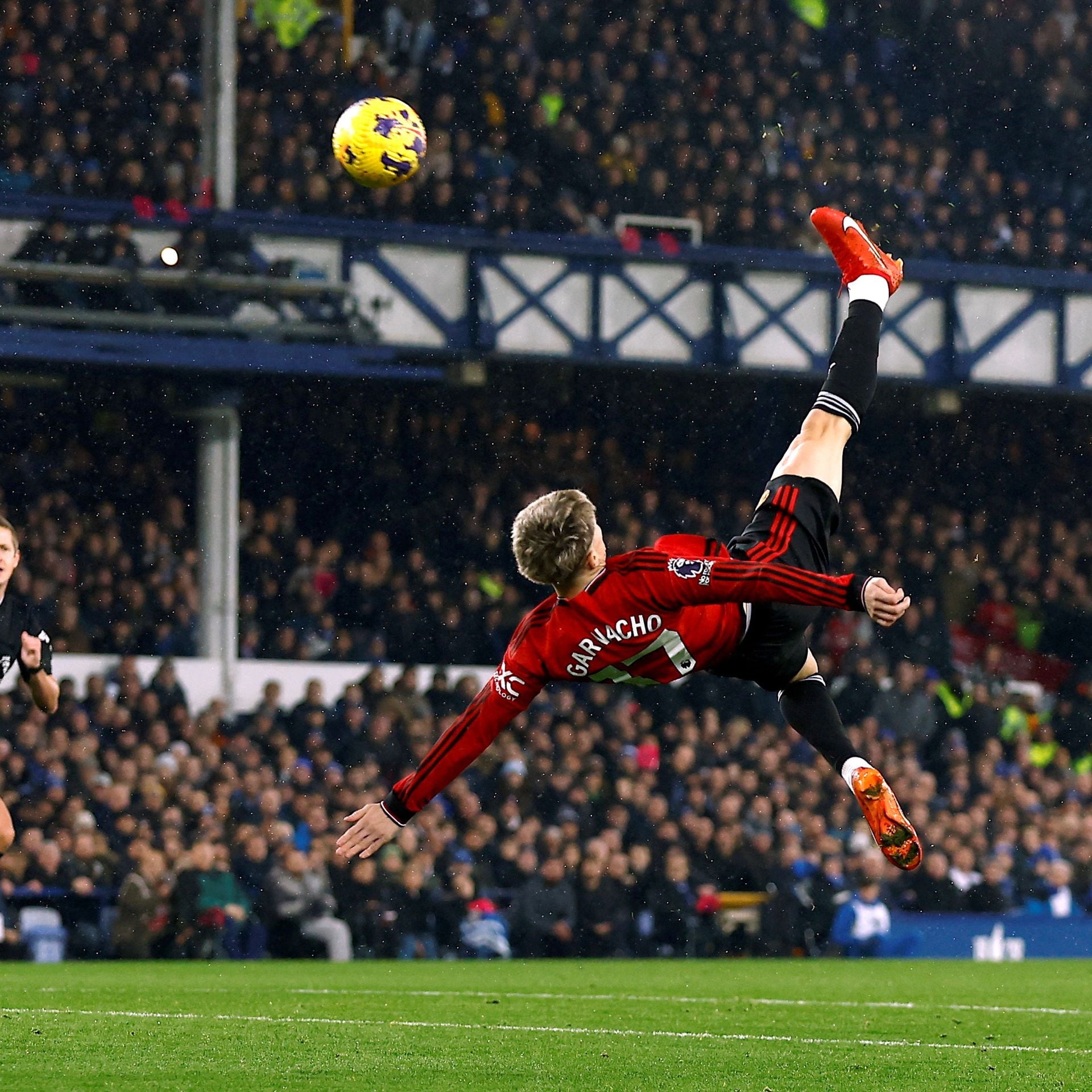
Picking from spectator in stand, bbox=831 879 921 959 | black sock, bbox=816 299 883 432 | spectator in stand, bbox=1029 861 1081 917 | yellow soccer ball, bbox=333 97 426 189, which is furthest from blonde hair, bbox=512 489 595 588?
spectator in stand, bbox=1029 861 1081 917

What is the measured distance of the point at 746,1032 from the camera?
9602mm

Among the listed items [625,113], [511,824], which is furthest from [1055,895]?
[625,113]

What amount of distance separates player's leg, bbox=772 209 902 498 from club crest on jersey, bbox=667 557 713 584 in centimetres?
91

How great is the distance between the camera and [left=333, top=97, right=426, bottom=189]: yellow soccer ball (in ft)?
40.6

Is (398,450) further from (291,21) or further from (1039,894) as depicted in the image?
(1039,894)

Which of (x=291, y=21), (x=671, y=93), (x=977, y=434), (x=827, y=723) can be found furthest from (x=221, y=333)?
(x=827, y=723)

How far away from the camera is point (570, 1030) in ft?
31.7

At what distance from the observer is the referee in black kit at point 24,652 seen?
859 centimetres

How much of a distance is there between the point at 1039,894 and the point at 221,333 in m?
8.82

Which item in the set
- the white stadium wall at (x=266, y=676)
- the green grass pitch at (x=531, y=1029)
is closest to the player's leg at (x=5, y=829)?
the green grass pitch at (x=531, y=1029)

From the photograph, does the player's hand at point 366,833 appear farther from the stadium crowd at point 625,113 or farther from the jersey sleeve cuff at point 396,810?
the stadium crowd at point 625,113

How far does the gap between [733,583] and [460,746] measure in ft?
3.60

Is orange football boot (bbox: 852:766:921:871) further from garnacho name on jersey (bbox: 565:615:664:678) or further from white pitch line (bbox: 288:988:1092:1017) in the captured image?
white pitch line (bbox: 288:988:1092:1017)

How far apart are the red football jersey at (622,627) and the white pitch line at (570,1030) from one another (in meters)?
2.66
